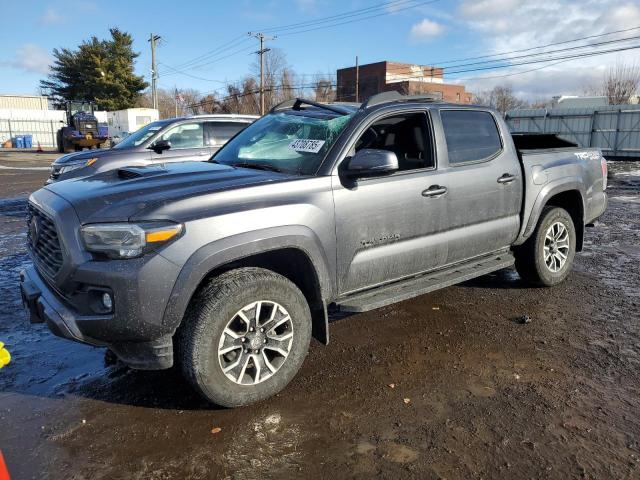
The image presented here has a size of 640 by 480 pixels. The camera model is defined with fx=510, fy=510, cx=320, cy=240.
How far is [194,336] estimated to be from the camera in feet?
9.56

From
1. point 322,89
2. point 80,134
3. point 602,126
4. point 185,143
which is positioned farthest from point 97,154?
point 322,89

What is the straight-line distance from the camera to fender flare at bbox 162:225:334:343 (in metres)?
2.82

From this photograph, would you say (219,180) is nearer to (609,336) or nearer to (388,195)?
(388,195)

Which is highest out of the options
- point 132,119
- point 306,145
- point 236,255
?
point 132,119

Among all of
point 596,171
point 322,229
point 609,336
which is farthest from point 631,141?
point 322,229

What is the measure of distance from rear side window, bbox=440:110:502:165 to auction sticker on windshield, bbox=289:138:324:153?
1.21 meters

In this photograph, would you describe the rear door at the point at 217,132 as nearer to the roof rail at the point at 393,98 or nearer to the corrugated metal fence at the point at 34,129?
the roof rail at the point at 393,98

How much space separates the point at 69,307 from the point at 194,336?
739 millimetres

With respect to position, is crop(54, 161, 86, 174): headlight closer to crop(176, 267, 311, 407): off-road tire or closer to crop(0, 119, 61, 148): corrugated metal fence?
crop(176, 267, 311, 407): off-road tire

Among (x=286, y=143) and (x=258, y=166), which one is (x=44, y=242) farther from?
(x=286, y=143)

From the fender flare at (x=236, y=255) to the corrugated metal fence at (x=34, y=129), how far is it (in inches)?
2074

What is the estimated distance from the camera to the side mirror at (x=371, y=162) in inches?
135

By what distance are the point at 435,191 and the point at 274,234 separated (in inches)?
60.9

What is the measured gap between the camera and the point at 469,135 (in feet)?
14.9
